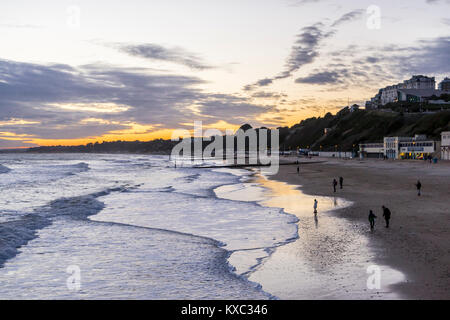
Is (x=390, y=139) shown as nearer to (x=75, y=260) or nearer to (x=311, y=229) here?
(x=311, y=229)

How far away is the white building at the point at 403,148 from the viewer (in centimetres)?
9531

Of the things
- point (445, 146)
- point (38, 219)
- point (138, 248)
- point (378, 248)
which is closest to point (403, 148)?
point (445, 146)

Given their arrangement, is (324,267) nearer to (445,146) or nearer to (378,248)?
(378,248)

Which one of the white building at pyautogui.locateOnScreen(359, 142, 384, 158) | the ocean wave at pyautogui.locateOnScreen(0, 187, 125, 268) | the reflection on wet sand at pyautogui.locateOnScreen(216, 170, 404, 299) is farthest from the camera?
the white building at pyautogui.locateOnScreen(359, 142, 384, 158)

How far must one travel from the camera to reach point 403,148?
340ft

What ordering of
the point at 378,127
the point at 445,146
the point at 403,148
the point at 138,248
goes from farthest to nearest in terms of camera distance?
the point at 378,127 < the point at 403,148 < the point at 445,146 < the point at 138,248

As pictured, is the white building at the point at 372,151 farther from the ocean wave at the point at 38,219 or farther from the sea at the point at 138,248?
the ocean wave at the point at 38,219

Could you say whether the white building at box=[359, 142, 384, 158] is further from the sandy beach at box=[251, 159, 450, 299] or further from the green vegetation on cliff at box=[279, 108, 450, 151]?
the sandy beach at box=[251, 159, 450, 299]

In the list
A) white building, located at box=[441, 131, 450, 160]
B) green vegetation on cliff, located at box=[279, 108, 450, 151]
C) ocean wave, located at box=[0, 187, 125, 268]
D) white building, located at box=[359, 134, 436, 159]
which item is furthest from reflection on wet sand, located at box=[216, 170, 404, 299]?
green vegetation on cliff, located at box=[279, 108, 450, 151]

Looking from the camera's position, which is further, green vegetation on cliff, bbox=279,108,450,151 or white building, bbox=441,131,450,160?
green vegetation on cliff, bbox=279,108,450,151

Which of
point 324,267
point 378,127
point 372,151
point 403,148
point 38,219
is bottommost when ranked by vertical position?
point 38,219

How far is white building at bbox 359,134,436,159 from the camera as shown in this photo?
95312 millimetres

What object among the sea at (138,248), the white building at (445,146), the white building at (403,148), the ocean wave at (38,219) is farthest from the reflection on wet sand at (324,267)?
the white building at (403,148)

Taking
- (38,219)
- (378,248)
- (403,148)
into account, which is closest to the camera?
(378,248)
